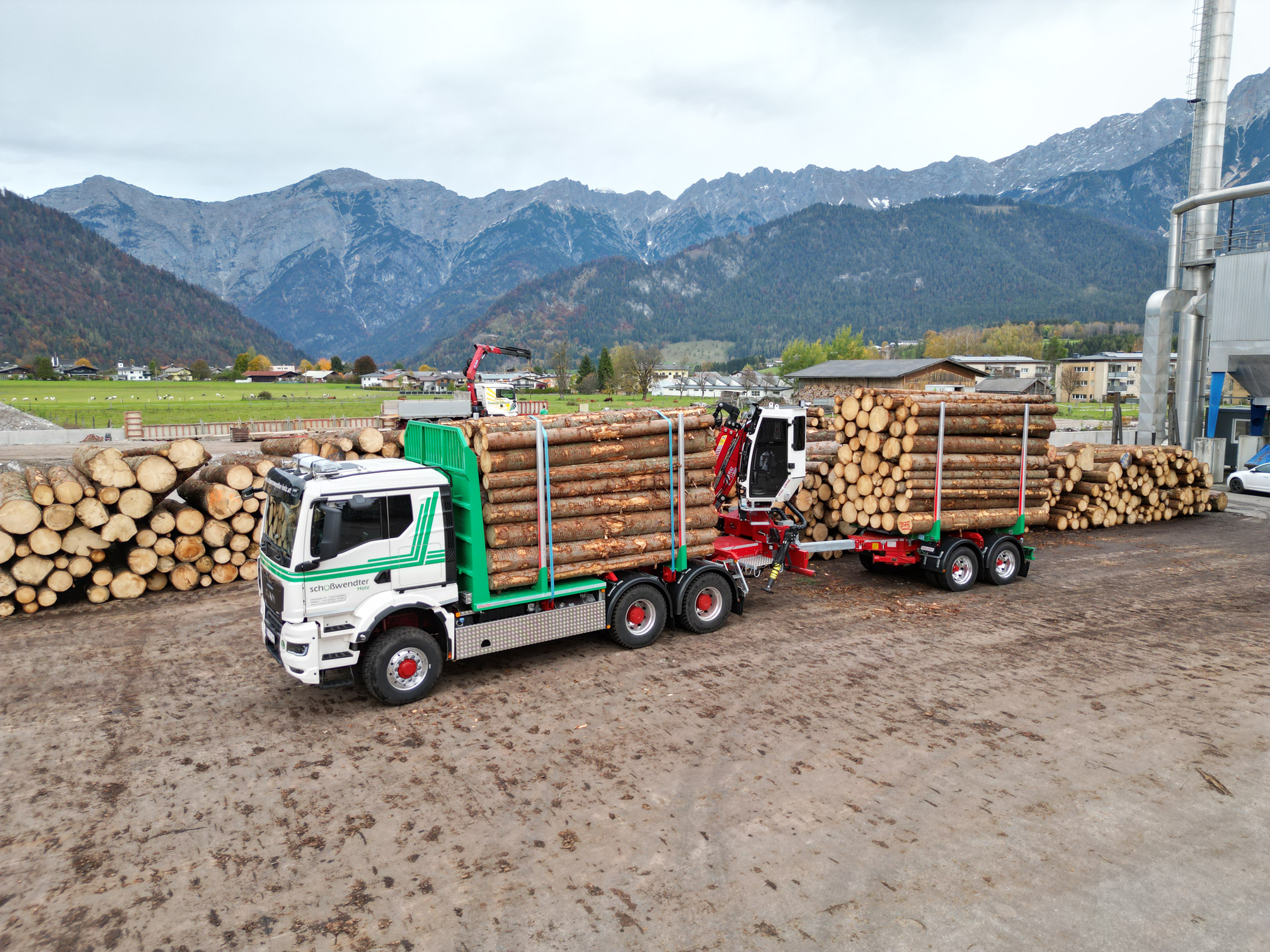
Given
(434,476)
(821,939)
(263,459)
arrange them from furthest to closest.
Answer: (263,459) → (434,476) → (821,939)

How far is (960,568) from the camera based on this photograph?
1412 cm

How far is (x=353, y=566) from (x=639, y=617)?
13.7ft

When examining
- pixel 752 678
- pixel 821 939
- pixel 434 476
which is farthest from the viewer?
pixel 752 678

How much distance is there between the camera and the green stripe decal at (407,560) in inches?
331

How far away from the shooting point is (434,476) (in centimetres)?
925

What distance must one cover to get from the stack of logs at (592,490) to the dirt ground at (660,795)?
149 centimetres

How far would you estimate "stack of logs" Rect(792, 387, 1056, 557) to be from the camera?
534 inches

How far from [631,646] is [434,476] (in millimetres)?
3802

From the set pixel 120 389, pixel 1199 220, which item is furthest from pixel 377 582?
pixel 120 389

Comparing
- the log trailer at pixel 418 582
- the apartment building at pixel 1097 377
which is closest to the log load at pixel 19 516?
the log trailer at pixel 418 582

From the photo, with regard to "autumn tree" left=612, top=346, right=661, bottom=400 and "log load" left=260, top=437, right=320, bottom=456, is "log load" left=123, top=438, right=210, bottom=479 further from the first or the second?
"autumn tree" left=612, top=346, right=661, bottom=400

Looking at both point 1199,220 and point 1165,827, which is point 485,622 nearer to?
point 1165,827

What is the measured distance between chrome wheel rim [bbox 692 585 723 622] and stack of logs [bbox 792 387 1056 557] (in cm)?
393

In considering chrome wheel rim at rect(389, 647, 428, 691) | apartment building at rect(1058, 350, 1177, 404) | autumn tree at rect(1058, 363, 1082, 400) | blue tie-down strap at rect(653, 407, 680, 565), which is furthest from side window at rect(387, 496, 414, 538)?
autumn tree at rect(1058, 363, 1082, 400)
